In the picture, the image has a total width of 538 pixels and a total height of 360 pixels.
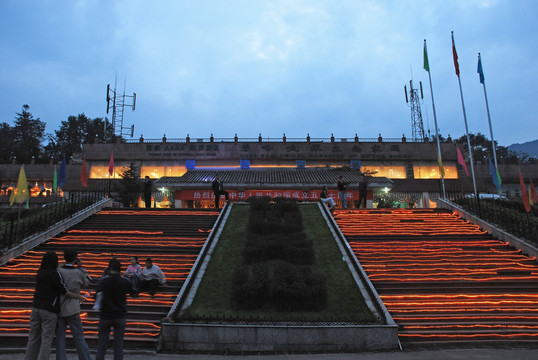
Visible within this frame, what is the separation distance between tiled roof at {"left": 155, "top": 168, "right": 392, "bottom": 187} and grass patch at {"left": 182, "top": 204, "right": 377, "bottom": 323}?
11786 millimetres

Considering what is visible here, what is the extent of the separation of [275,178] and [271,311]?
1944cm

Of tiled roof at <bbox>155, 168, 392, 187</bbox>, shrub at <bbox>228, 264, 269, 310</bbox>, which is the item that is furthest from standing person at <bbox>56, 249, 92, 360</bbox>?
tiled roof at <bbox>155, 168, 392, 187</bbox>

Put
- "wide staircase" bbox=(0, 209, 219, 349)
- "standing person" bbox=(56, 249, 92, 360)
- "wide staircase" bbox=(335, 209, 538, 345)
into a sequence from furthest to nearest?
"wide staircase" bbox=(335, 209, 538, 345) → "wide staircase" bbox=(0, 209, 219, 349) → "standing person" bbox=(56, 249, 92, 360)

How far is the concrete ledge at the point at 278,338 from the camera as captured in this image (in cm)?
677

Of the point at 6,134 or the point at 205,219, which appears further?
the point at 6,134

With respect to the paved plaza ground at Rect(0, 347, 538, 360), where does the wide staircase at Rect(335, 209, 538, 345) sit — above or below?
above

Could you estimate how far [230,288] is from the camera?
8852mm

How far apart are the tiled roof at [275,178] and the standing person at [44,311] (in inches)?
801

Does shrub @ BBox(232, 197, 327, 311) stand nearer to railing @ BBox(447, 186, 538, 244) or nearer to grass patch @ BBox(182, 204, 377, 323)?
grass patch @ BBox(182, 204, 377, 323)

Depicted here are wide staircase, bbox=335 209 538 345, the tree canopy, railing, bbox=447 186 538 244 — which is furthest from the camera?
the tree canopy

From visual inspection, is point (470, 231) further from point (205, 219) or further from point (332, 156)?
point (332, 156)

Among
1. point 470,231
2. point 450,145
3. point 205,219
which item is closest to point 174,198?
point 205,219

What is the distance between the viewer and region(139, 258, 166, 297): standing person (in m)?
8.38

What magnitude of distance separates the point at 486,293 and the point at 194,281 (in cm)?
753
